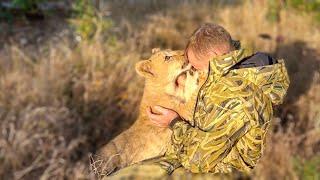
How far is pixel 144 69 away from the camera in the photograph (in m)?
3.25

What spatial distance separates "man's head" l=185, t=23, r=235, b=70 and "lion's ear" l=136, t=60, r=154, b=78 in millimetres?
351

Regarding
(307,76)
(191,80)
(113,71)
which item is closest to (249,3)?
(307,76)

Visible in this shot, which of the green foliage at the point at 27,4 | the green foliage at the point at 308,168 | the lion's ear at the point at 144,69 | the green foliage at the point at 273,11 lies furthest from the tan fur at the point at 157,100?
the green foliage at the point at 27,4

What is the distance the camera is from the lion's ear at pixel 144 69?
3.22m

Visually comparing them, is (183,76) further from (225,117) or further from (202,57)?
(225,117)

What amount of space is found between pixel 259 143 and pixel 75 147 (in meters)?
2.87

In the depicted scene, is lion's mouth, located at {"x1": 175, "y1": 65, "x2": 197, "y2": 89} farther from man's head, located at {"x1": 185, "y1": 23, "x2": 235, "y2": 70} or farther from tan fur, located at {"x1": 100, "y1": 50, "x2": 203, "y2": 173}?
man's head, located at {"x1": 185, "y1": 23, "x2": 235, "y2": 70}

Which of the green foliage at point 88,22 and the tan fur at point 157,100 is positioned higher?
the tan fur at point 157,100

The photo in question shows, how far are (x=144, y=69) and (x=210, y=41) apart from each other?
1.59ft

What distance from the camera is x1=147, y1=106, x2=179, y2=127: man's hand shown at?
307 cm

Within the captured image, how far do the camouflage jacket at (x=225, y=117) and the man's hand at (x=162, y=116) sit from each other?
0.09 m

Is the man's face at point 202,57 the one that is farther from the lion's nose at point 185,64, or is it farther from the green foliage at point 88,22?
the green foliage at point 88,22

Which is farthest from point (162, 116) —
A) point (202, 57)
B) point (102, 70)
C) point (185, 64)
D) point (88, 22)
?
point (88, 22)

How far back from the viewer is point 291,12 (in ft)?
26.7
